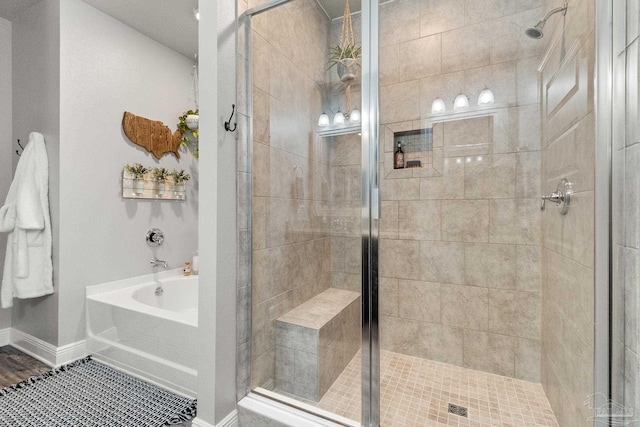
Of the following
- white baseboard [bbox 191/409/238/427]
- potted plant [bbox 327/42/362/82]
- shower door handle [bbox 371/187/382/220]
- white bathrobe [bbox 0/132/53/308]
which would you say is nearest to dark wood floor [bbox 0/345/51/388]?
white bathrobe [bbox 0/132/53/308]

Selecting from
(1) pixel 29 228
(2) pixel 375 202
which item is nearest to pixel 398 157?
(2) pixel 375 202

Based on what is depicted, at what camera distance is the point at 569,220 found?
1.34m

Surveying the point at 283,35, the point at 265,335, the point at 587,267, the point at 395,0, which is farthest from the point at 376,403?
the point at 395,0

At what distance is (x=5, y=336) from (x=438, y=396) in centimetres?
336

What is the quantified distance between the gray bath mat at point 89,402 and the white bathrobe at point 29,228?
2.06ft

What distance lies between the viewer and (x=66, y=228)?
7.17 feet

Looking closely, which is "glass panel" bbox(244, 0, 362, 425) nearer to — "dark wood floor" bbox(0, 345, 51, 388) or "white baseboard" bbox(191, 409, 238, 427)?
"white baseboard" bbox(191, 409, 238, 427)

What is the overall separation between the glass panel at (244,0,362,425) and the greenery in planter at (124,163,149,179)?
1.60 meters

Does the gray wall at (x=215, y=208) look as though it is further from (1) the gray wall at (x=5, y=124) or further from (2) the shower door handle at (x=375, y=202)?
(1) the gray wall at (x=5, y=124)

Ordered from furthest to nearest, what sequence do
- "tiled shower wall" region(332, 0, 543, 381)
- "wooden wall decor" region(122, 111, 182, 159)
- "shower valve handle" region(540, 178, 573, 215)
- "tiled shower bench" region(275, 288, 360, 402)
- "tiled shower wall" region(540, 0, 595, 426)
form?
"wooden wall decor" region(122, 111, 182, 159), "tiled shower wall" region(332, 0, 543, 381), "tiled shower bench" region(275, 288, 360, 402), "shower valve handle" region(540, 178, 573, 215), "tiled shower wall" region(540, 0, 595, 426)

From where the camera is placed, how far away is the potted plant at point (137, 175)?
8.50 feet

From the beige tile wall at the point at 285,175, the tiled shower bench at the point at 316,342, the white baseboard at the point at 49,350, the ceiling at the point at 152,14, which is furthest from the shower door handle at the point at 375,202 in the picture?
the white baseboard at the point at 49,350

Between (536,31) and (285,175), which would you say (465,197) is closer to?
(536,31)

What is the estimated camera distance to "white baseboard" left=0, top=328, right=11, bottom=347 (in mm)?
2475
